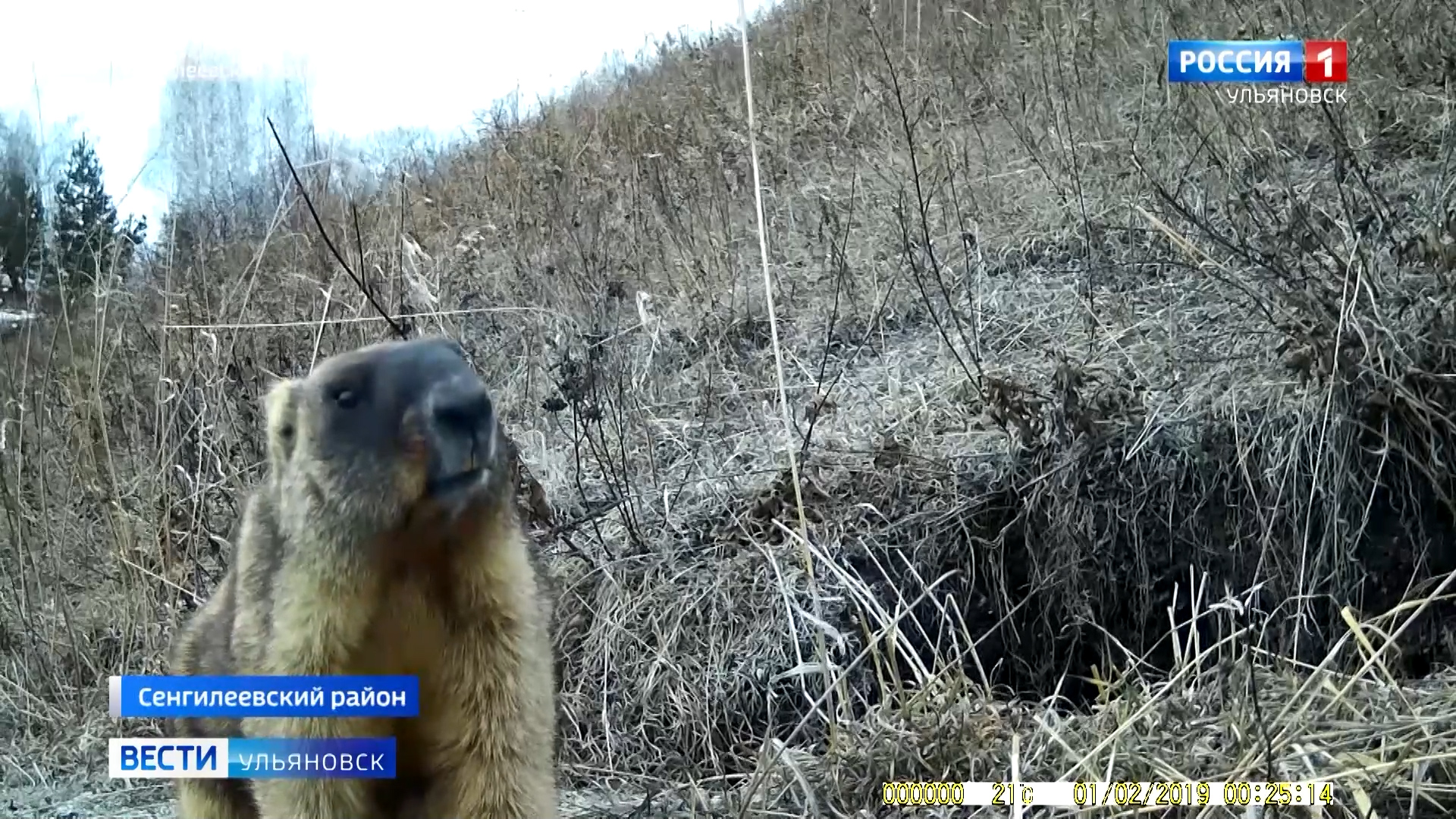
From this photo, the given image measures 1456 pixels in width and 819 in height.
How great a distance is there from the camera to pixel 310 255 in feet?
8.37

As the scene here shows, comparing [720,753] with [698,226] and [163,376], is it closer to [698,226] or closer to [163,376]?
[163,376]

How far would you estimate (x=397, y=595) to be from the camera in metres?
1.46

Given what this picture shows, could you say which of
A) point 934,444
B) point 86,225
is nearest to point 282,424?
point 86,225

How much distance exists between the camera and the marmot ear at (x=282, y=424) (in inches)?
56.7

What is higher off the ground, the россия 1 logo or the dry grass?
the россия 1 logo

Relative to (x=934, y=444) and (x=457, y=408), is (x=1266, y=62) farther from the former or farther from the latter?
(x=457, y=408)
